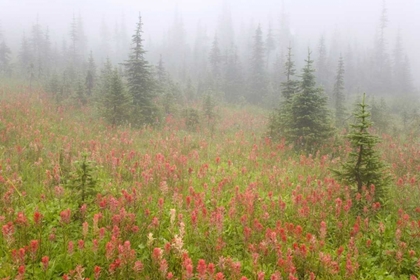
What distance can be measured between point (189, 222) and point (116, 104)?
38.8 ft

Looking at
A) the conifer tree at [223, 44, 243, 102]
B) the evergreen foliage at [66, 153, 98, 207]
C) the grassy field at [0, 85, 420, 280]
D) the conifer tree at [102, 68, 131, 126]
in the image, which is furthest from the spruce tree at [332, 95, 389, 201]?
the conifer tree at [223, 44, 243, 102]

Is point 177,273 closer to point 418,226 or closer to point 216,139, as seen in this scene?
point 418,226

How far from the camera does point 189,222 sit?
5.21 m

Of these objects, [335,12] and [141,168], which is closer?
[141,168]

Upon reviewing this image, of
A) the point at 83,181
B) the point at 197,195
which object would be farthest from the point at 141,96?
the point at 197,195

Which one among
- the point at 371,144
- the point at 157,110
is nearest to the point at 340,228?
the point at 371,144

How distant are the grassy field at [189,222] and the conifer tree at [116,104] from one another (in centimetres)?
537

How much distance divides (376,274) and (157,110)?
1524 centimetres

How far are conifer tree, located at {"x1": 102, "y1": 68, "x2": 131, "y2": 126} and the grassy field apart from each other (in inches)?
212

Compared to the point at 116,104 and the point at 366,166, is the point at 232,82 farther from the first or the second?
the point at 366,166

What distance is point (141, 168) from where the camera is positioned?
7.99m

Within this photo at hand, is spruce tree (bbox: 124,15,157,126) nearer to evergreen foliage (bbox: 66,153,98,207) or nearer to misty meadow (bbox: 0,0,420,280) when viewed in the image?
misty meadow (bbox: 0,0,420,280)

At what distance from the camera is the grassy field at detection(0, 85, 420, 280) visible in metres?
3.77

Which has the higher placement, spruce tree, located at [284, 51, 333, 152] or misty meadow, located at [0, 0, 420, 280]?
spruce tree, located at [284, 51, 333, 152]
